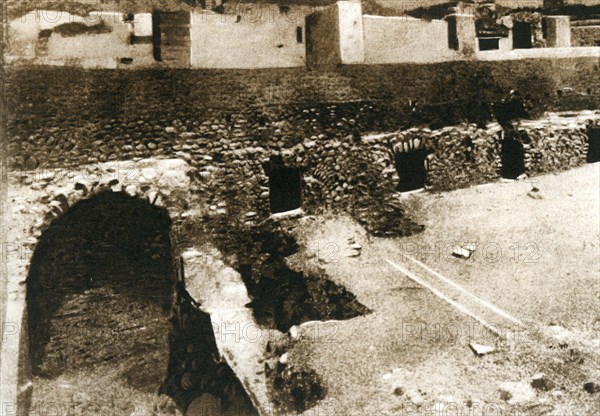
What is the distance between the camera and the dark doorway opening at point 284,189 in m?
6.84

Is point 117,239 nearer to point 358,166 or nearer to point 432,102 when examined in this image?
point 358,166

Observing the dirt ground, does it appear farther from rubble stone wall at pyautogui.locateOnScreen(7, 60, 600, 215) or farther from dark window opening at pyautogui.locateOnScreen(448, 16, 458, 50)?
dark window opening at pyautogui.locateOnScreen(448, 16, 458, 50)

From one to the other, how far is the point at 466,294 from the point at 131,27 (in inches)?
213

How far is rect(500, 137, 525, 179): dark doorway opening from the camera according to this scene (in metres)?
8.47

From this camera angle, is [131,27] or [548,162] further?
[548,162]

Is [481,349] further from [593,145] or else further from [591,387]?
[593,145]

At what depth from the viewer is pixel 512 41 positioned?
394 inches

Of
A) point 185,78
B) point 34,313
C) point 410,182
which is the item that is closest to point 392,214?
point 410,182

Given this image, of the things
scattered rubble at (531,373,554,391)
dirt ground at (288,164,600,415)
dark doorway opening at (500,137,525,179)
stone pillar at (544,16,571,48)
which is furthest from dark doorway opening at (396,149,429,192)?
stone pillar at (544,16,571,48)

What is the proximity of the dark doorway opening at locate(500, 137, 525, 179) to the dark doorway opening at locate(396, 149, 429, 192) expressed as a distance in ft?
5.42

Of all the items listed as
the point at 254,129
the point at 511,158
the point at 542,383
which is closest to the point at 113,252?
the point at 254,129

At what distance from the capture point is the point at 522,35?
10.0 meters

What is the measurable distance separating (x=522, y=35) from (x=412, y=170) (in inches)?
182

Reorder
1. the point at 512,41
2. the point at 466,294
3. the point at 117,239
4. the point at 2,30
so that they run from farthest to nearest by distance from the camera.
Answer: the point at 512,41 < the point at 466,294 < the point at 117,239 < the point at 2,30
